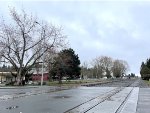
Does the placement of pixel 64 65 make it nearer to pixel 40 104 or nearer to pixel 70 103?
pixel 70 103

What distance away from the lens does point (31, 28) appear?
63.3 m

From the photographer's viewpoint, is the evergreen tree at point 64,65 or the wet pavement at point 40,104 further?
the evergreen tree at point 64,65

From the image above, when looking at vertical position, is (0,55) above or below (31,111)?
above

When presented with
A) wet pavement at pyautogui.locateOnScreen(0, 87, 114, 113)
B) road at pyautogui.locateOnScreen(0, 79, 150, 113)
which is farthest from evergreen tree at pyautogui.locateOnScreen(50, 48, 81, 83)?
wet pavement at pyautogui.locateOnScreen(0, 87, 114, 113)

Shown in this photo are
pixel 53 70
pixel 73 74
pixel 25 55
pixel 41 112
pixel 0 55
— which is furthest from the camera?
pixel 73 74

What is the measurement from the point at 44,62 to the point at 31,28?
22.8ft

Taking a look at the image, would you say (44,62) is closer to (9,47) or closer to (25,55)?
(25,55)

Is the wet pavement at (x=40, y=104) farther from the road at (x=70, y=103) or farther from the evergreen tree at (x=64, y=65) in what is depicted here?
the evergreen tree at (x=64, y=65)

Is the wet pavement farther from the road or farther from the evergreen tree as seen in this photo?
the evergreen tree

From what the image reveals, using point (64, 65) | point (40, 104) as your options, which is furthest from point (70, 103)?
point (64, 65)

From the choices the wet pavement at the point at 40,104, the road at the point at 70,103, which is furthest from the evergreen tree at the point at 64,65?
the wet pavement at the point at 40,104

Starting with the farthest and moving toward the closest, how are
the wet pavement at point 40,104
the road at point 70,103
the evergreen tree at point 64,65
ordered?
the evergreen tree at point 64,65 < the road at point 70,103 < the wet pavement at point 40,104

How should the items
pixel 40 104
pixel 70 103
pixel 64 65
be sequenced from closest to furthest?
1. pixel 40 104
2. pixel 70 103
3. pixel 64 65

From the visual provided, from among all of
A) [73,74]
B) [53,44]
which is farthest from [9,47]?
[73,74]
